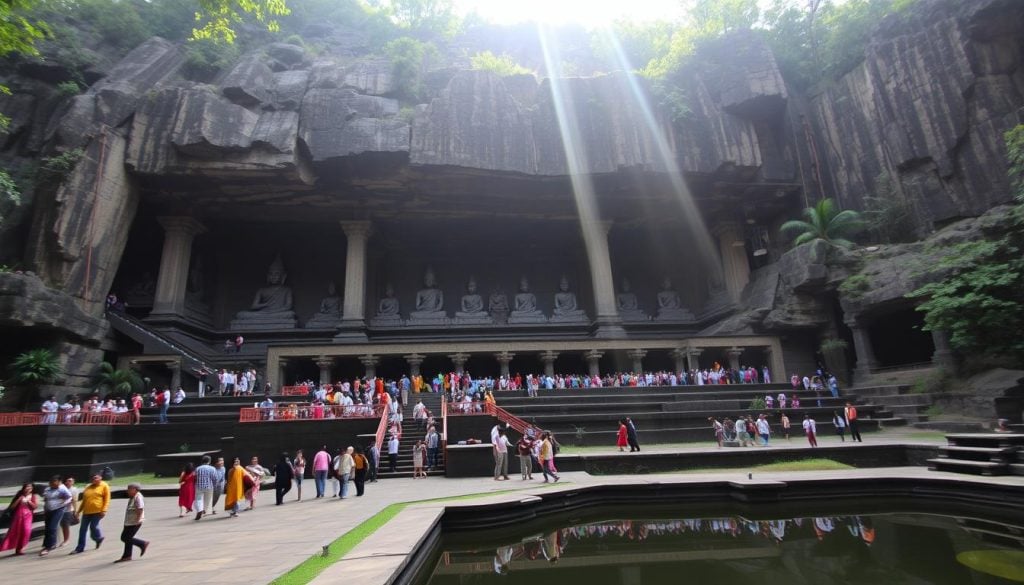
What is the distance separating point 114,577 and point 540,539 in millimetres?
4930

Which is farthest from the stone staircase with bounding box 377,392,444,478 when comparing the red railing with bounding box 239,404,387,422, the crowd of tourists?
→ the crowd of tourists

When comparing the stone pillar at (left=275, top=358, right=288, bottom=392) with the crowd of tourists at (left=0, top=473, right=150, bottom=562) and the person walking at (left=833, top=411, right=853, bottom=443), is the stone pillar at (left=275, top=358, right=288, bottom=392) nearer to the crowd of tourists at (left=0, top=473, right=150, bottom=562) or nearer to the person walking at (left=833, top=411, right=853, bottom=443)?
the crowd of tourists at (left=0, top=473, right=150, bottom=562)

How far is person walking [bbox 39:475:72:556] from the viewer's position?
6.60 meters

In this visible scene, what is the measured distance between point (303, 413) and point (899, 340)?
23880 mm

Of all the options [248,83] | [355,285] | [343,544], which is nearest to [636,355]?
[355,285]

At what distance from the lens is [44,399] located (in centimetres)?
1638

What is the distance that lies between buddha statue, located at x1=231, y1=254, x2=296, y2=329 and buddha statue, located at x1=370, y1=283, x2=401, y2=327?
4418 millimetres

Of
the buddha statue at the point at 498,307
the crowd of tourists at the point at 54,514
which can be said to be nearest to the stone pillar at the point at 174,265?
the buddha statue at the point at 498,307

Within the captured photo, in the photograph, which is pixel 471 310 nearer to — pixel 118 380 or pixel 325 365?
pixel 325 365

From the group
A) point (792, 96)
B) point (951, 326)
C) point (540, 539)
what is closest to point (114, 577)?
point (540, 539)

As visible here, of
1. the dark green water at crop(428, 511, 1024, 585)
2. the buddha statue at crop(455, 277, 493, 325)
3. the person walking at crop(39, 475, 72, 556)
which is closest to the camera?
the dark green water at crop(428, 511, 1024, 585)

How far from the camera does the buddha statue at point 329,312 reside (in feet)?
93.0

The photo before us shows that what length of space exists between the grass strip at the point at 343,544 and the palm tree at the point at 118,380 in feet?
47.5

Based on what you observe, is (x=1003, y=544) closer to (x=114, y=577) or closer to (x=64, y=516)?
(x=114, y=577)
